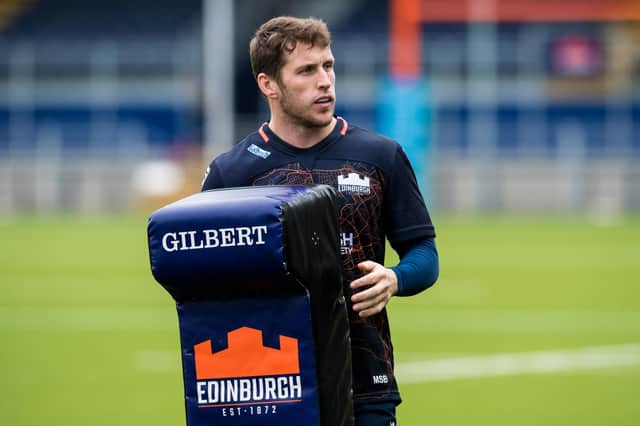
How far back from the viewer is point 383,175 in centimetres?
457

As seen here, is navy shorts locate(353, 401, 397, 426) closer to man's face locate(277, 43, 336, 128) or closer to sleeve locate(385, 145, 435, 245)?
sleeve locate(385, 145, 435, 245)

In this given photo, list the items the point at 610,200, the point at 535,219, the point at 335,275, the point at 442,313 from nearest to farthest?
the point at 335,275 < the point at 442,313 < the point at 535,219 < the point at 610,200

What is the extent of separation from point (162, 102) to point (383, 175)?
108 ft

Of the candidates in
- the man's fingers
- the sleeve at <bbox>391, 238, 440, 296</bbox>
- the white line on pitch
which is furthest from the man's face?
the white line on pitch

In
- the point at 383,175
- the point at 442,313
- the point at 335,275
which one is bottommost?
the point at 442,313

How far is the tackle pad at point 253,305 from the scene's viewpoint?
384cm

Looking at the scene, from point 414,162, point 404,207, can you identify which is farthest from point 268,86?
point 414,162

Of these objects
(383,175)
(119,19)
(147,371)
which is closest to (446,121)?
(119,19)

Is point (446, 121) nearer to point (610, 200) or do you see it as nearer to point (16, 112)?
point (610, 200)

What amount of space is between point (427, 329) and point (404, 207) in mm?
8517

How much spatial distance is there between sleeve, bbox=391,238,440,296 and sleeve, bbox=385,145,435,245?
0.04 meters

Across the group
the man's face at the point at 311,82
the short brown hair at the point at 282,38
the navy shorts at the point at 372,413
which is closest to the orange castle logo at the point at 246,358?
the navy shorts at the point at 372,413

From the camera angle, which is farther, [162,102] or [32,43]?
[32,43]

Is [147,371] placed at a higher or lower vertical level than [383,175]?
lower
